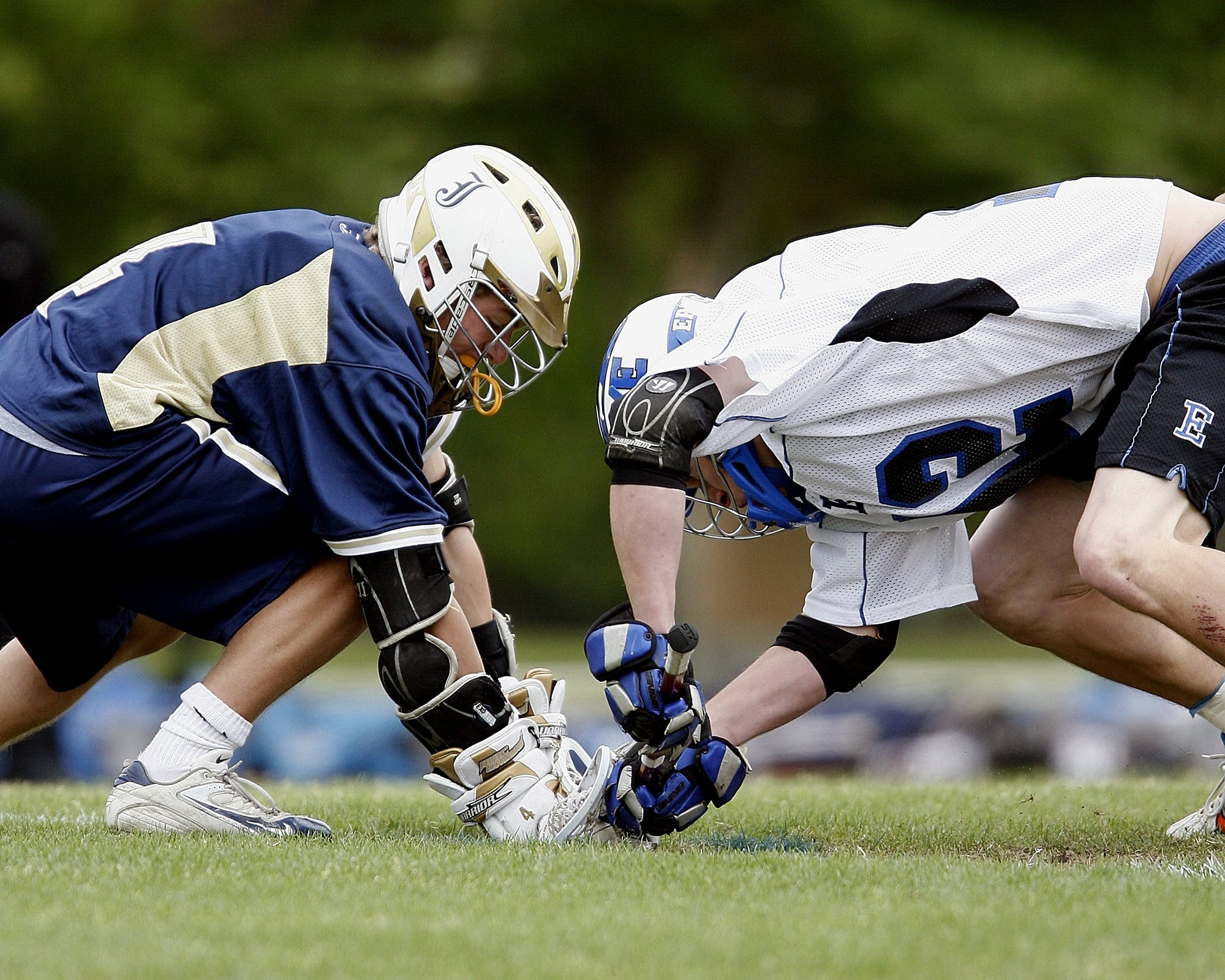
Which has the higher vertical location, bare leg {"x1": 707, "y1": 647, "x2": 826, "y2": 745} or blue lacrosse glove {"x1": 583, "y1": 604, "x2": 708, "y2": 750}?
blue lacrosse glove {"x1": 583, "y1": 604, "x2": 708, "y2": 750}

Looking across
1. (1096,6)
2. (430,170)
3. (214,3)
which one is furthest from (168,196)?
(430,170)

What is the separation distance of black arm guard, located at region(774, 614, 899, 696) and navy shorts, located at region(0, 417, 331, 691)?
4.63 ft

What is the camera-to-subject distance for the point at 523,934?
8.83 feet

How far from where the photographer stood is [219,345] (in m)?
3.81

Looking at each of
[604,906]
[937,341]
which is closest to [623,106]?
[937,341]

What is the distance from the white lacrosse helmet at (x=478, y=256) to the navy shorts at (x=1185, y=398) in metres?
1.49

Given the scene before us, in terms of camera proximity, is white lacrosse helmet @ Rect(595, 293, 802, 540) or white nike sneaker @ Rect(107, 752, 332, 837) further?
white lacrosse helmet @ Rect(595, 293, 802, 540)

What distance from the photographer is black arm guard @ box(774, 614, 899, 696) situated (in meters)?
4.38

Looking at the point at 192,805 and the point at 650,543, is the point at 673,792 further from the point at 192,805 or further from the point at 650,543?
the point at 192,805

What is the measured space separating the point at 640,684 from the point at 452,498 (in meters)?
1.15

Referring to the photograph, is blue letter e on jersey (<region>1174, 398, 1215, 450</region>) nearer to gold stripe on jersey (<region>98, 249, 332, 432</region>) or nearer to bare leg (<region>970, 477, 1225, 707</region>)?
bare leg (<region>970, 477, 1225, 707</region>)

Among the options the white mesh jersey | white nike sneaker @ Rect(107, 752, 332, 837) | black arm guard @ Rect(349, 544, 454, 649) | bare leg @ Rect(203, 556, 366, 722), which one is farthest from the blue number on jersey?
white nike sneaker @ Rect(107, 752, 332, 837)

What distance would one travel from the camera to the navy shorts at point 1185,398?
3.70 meters

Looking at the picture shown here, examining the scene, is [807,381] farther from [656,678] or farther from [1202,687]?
[1202,687]
